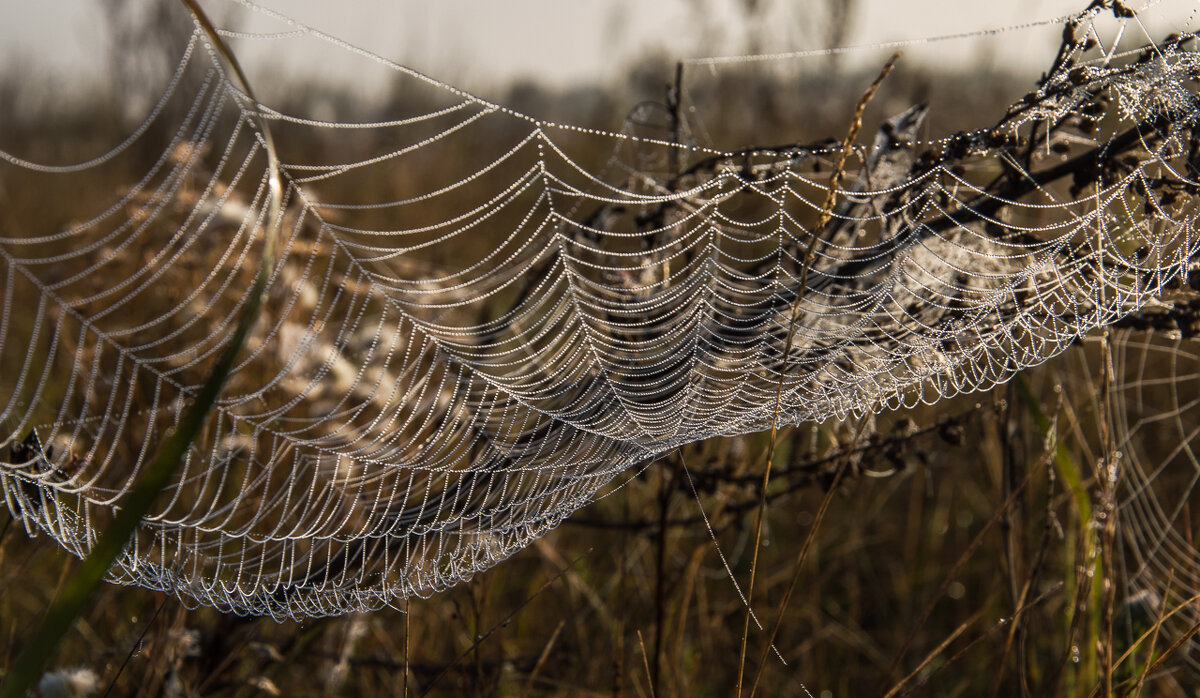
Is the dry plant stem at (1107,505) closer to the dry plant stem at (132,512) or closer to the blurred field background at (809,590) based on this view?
the blurred field background at (809,590)

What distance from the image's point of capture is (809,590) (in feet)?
9.55

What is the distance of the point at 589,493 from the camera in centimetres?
200

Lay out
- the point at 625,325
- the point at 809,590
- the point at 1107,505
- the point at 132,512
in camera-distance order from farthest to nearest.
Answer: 1. the point at 809,590
2. the point at 625,325
3. the point at 1107,505
4. the point at 132,512

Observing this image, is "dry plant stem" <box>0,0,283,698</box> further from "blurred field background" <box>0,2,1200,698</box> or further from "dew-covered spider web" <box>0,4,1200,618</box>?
"blurred field background" <box>0,2,1200,698</box>

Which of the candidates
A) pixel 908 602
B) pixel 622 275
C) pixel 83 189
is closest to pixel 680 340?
pixel 622 275

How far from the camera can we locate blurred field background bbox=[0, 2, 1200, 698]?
6.03 feet

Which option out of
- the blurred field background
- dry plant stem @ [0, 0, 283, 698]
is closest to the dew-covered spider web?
the blurred field background

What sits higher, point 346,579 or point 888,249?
point 888,249

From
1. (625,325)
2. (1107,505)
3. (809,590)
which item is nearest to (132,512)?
(625,325)

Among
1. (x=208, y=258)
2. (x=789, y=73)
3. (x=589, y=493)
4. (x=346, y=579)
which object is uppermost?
(x=789, y=73)

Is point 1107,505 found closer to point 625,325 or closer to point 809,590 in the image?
Result: point 625,325

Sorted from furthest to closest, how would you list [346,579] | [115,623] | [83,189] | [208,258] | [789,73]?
1. [83,189]
2. [789,73]
3. [208,258]
4. [115,623]
5. [346,579]

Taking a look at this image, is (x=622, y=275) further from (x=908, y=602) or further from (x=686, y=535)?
(x=908, y=602)

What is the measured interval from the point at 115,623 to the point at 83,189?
507 centimetres
